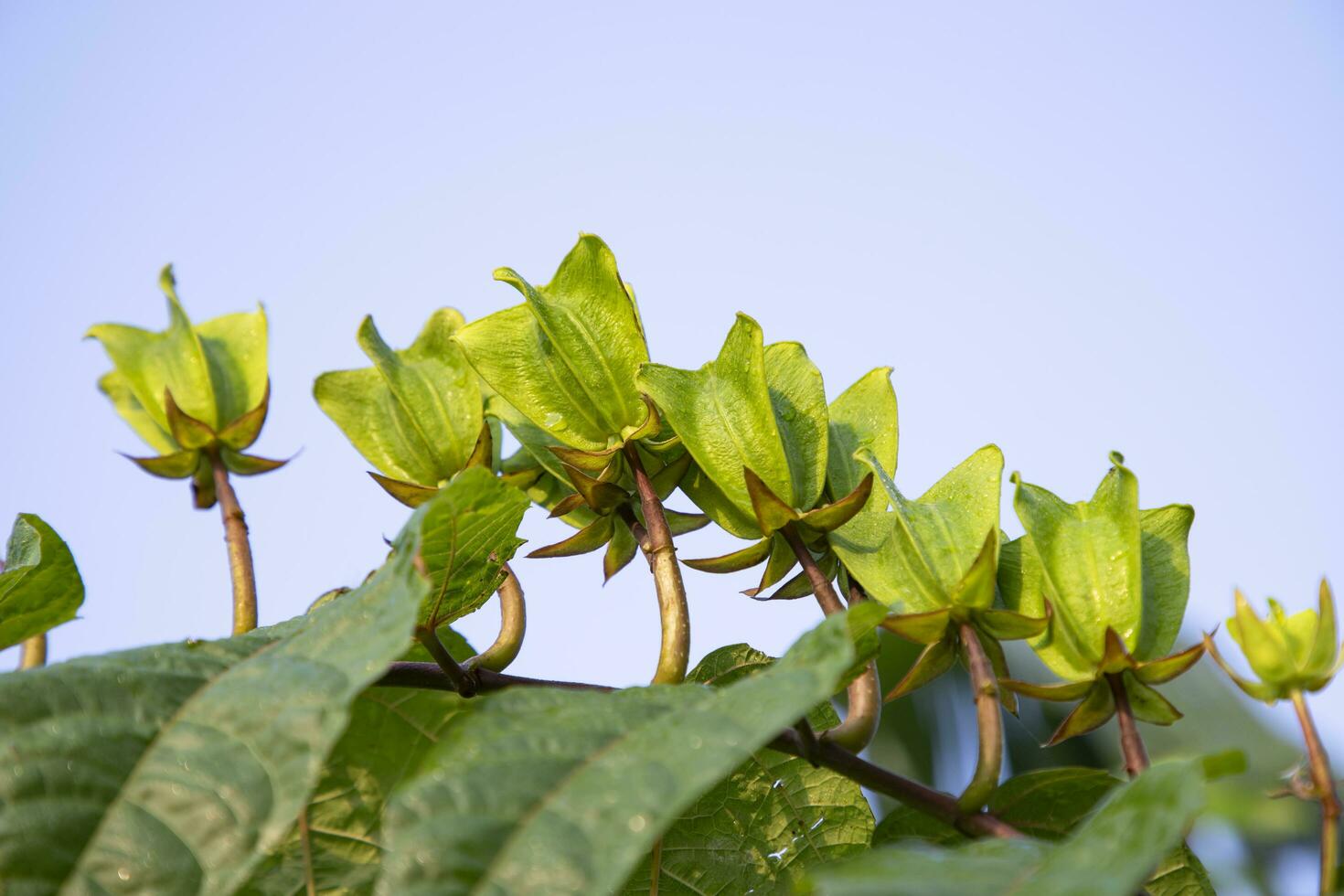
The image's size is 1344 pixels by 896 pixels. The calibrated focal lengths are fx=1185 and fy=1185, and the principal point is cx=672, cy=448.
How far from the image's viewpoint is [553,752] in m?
0.47

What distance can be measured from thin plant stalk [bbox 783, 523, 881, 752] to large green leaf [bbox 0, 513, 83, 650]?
510mm

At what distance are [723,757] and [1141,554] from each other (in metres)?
0.45

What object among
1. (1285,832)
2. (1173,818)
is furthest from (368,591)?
(1285,832)

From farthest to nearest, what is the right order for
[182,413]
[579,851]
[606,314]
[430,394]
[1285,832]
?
[1285,832], [182,413], [430,394], [606,314], [579,851]

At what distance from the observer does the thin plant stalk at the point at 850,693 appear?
0.65 m

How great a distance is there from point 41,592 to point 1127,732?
0.73 meters

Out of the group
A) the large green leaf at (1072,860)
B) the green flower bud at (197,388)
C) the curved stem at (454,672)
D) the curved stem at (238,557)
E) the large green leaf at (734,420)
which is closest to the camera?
the large green leaf at (1072,860)

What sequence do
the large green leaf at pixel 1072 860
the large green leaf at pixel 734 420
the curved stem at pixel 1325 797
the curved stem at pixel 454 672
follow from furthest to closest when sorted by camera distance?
1. the large green leaf at pixel 734 420
2. the curved stem at pixel 454 672
3. the curved stem at pixel 1325 797
4. the large green leaf at pixel 1072 860

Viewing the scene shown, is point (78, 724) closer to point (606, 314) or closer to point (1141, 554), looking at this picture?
point (606, 314)

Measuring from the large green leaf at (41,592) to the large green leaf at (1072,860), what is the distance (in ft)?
2.10

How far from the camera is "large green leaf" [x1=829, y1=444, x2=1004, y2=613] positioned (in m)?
0.74

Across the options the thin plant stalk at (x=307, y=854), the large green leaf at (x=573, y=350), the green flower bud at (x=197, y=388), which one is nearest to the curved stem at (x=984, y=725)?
the large green leaf at (x=573, y=350)

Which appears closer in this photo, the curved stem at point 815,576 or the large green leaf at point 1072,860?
the large green leaf at point 1072,860

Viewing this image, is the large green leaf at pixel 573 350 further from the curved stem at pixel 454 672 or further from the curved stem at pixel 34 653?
the curved stem at pixel 34 653
